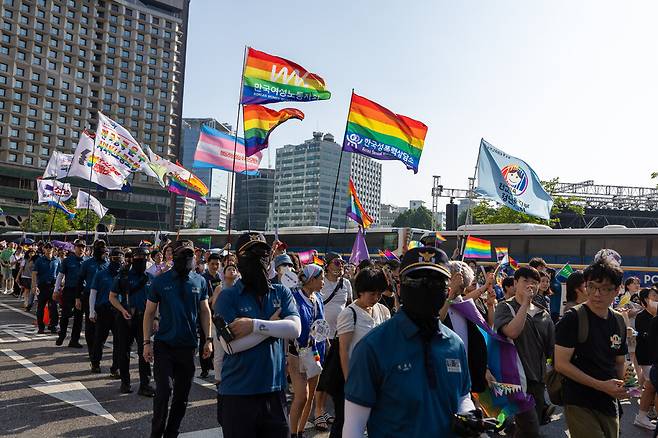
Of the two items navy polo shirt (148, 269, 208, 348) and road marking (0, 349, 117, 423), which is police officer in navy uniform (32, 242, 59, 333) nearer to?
road marking (0, 349, 117, 423)

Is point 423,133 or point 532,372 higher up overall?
point 423,133

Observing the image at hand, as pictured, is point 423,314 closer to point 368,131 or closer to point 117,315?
point 117,315

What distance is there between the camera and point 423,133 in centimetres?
1421

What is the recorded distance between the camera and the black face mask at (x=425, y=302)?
2.37m

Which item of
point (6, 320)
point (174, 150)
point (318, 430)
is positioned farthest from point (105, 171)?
point (174, 150)

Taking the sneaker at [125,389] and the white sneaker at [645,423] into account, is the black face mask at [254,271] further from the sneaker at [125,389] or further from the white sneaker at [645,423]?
the white sneaker at [645,423]

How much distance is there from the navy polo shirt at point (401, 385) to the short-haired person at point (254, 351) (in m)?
1.42

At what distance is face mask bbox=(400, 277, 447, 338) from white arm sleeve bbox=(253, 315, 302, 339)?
145cm

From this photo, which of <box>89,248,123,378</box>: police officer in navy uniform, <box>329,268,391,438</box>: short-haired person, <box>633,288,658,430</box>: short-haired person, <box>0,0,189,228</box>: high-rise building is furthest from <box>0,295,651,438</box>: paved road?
<box>0,0,189,228</box>: high-rise building

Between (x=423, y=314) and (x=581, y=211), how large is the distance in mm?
49079

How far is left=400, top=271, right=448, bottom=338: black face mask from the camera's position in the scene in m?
2.37

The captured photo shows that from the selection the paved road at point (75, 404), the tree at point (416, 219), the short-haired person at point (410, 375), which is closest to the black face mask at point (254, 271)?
the short-haired person at point (410, 375)

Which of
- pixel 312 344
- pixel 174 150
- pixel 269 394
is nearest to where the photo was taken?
pixel 269 394

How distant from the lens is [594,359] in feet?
12.4
